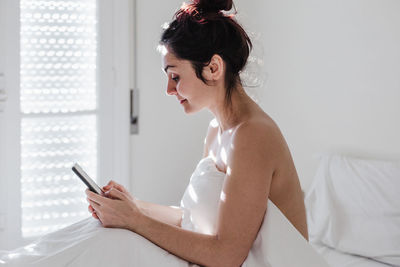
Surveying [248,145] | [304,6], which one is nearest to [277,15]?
[304,6]

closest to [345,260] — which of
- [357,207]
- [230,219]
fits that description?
[357,207]

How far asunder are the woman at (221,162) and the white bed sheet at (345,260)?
0.50 meters

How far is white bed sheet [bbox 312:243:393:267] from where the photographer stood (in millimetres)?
1725

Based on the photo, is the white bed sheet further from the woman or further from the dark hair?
the dark hair

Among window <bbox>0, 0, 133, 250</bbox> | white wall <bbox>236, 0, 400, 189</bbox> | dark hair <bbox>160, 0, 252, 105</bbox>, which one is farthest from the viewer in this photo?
window <bbox>0, 0, 133, 250</bbox>

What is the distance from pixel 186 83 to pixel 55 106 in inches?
48.8

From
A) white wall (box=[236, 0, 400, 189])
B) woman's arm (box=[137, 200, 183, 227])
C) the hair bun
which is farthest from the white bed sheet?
the hair bun

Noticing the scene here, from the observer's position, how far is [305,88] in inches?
89.6

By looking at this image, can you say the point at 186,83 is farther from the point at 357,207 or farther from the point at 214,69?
the point at 357,207

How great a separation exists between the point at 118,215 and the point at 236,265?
1.01 ft

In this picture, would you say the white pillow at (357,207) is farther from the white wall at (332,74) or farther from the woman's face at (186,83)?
the woman's face at (186,83)

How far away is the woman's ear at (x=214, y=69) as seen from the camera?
1.30m

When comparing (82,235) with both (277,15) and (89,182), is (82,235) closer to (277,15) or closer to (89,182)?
(89,182)

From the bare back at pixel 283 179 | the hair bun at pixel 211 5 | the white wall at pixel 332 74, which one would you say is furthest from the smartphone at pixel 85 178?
the white wall at pixel 332 74
